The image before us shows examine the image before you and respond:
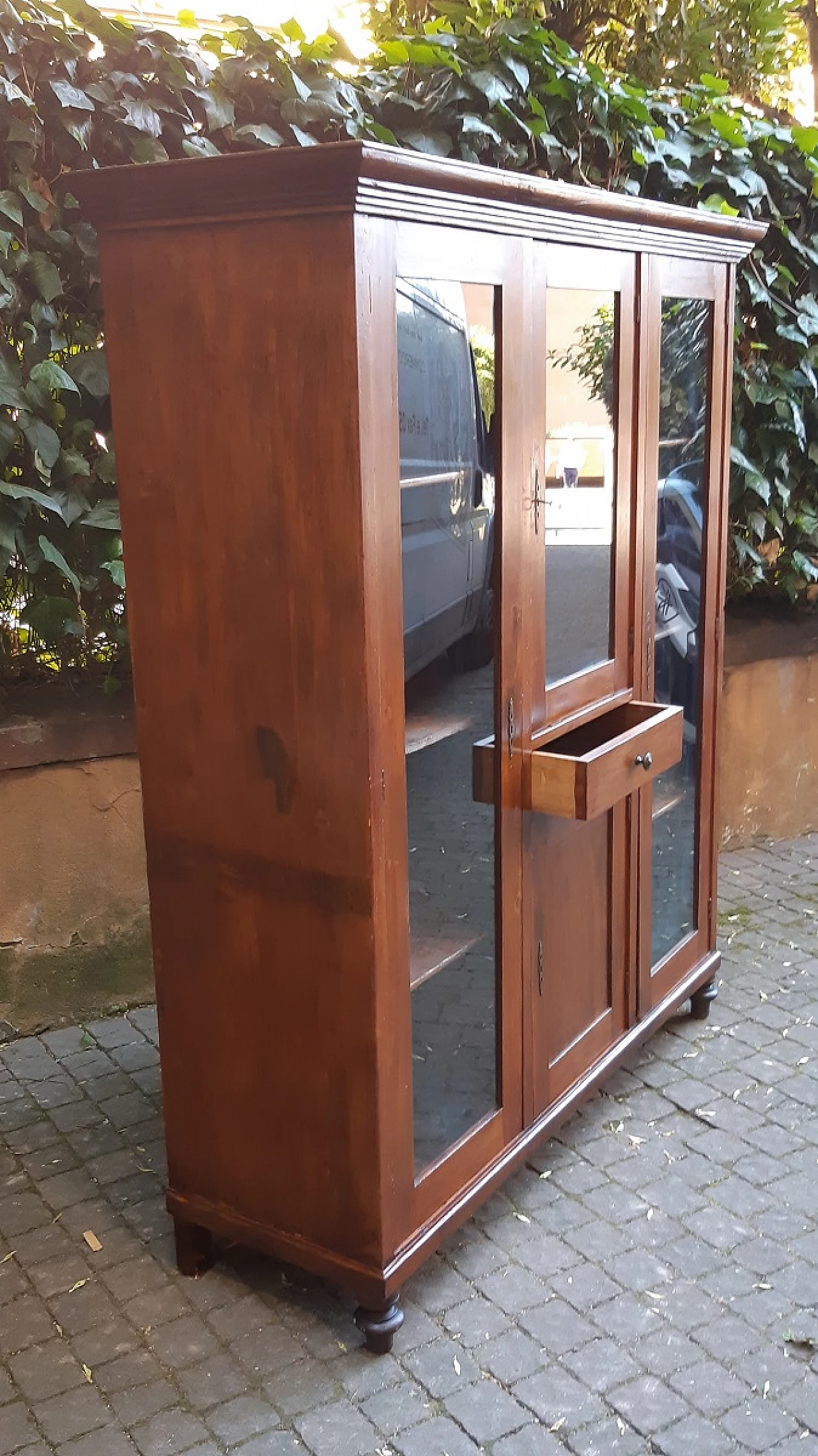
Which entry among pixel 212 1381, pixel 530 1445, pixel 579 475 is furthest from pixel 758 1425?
pixel 579 475

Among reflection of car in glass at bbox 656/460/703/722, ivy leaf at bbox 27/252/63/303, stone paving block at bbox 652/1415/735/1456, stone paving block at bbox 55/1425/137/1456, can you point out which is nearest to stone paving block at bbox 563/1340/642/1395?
stone paving block at bbox 652/1415/735/1456

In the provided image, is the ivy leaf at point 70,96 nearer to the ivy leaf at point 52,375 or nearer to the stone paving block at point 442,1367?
the ivy leaf at point 52,375

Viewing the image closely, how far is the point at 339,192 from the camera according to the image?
179 cm

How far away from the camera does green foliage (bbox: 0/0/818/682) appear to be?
3105 millimetres

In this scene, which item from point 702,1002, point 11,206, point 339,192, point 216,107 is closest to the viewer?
point 339,192

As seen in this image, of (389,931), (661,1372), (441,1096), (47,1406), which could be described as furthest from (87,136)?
(661,1372)

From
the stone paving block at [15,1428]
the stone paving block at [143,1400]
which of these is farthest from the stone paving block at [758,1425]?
the stone paving block at [15,1428]

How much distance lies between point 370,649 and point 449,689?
1.08 feet

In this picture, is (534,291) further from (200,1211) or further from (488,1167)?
(200,1211)

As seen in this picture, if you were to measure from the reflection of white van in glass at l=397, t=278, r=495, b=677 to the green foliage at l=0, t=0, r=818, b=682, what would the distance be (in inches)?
40.0

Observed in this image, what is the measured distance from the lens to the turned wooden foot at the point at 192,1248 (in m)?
2.50

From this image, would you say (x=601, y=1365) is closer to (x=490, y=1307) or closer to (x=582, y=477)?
(x=490, y=1307)

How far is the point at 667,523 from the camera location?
10.0 feet

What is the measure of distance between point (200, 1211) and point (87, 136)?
2.65 metres
